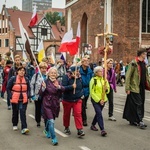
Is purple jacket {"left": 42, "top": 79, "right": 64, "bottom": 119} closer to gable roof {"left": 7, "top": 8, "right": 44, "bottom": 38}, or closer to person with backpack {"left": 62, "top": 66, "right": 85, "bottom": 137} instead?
person with backpack {"left": 62, "top": 66, "right": 85, "bottom": 137}

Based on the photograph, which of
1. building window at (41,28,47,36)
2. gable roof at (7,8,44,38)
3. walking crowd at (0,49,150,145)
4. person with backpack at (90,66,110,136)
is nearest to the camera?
walking crowd at (0,49,150,145)

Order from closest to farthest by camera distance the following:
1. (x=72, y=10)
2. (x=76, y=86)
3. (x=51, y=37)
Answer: (x=76, y=86) → (x=72, y=10) → (x=51, y=37)

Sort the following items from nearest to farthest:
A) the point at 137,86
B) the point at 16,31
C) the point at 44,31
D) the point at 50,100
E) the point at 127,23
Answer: the point at 50,100, the point at 137,86, the point at 127,23, the point at 16,31, the point at 44,31

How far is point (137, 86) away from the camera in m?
9.02

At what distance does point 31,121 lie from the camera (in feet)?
32.1

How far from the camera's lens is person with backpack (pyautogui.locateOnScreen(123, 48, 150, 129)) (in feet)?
29.6

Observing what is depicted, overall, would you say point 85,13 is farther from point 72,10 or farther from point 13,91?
point 13,91

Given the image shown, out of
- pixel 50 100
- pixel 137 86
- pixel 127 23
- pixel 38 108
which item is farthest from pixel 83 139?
pixel 127 23

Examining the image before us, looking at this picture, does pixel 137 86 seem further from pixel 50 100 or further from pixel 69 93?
pixel 50 100

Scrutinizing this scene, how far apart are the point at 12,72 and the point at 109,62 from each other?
275 cm

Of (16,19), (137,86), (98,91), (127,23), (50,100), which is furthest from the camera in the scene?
(16,19)

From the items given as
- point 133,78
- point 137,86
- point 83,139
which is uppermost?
point 133,78

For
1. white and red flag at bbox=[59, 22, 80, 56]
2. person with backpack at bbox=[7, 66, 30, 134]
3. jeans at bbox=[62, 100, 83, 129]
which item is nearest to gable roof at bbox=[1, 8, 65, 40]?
white and red flag at bbox=[59, 22, 80, 56]

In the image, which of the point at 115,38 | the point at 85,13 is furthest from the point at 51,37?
the point at 115,38
